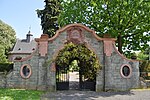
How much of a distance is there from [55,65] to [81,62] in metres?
2.26

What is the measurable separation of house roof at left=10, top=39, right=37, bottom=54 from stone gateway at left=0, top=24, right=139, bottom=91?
35965 millimetres

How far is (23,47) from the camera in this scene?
2144 inches

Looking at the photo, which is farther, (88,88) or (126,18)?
(126,18)

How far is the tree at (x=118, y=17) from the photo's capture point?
21.2m

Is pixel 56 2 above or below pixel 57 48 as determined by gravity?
above

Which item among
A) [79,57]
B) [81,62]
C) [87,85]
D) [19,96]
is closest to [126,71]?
[87,85]

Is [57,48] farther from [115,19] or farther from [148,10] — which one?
[148,10]

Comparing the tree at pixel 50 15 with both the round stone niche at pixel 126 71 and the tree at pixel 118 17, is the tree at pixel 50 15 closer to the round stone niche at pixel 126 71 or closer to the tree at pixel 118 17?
the tree at pixel 118 17

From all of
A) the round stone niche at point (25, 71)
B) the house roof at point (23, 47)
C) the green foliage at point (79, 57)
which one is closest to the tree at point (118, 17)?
the green foliage at point (79, 57)

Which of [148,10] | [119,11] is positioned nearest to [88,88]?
[119,11]

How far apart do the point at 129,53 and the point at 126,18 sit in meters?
4.89

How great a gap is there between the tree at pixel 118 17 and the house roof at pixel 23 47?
104 feet

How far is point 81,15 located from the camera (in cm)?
2286

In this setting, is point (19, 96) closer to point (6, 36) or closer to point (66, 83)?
point (66, 83)
